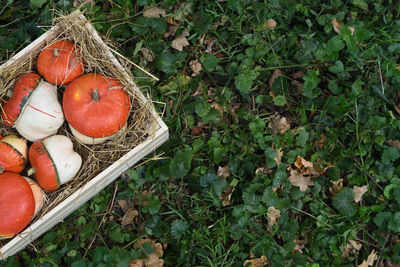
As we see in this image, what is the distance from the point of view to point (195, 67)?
10.0 ft

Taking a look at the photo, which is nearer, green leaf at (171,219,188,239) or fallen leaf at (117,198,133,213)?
green leaf at (171,219,188,239)

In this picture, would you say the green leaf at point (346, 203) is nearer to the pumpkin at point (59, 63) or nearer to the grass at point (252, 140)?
the grass at point (252, 140)

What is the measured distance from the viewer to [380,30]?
306 centimetres

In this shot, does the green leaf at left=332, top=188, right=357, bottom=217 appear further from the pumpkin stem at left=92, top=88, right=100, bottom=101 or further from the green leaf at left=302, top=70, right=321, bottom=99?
the pumpkin stem at left=92, top=88, right=100, bottom=101

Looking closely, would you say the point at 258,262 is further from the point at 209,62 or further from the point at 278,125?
the point at 209,62

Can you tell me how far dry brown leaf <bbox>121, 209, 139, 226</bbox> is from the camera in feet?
9.23

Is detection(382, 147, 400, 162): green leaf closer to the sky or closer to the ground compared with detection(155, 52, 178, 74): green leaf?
closer to the ground

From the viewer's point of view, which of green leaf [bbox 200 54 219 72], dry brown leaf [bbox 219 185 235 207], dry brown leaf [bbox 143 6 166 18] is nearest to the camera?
dry brown leaf [bbox 219 185 235 207]

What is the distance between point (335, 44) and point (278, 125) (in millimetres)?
743

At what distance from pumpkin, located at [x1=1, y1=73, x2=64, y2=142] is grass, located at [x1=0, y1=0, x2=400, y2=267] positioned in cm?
59

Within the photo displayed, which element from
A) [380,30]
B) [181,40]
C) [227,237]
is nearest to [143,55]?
[181,40]

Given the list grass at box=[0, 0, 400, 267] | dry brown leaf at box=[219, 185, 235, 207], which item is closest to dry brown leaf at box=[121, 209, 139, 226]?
grass at box=[0, 0, 400, 267]

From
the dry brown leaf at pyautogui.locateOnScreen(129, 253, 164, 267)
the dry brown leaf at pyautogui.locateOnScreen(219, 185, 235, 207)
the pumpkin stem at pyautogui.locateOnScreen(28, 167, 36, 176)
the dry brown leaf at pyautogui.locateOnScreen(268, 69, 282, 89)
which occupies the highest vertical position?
the pumpkin stem at pyautogui.locateOnScreen(28, 167, 36, 176)

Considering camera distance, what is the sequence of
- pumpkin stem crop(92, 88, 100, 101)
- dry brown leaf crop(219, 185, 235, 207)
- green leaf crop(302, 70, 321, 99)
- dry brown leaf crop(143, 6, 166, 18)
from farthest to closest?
dry brown leaf crop(143, 6, 166, 18) < green leaf crop(302, 70, 321, 99) < dry brown leaf crop(219, 185, 235, 207) < pumpkin stem crop(92, 88, 100, 101)
